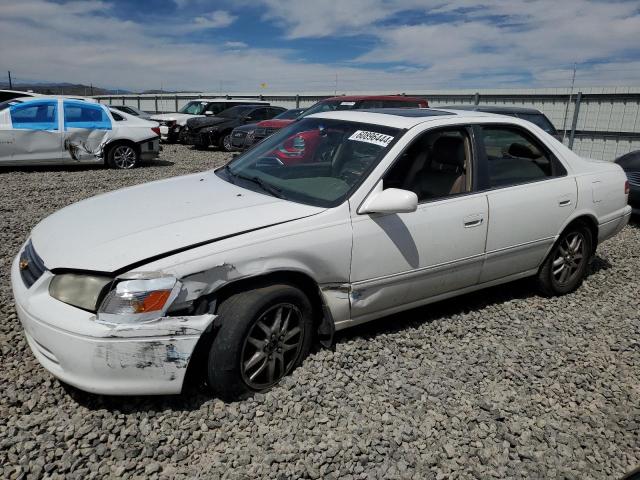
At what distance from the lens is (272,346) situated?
2.93 meters

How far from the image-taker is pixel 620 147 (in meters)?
12.8

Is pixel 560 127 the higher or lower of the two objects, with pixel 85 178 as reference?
higher

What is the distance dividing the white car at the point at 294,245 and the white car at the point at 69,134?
7585mm

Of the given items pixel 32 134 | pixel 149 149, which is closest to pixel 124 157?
pixel 149 149

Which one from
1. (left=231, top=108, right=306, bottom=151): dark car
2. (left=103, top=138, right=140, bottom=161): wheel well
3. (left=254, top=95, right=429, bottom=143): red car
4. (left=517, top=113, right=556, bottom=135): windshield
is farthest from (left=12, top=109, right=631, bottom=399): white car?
(left=231, top=108, right=306, bottom=151): dark car

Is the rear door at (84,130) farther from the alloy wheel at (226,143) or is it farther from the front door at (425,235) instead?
the front door at (425,235)

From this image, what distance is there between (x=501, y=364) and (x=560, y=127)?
494 inches

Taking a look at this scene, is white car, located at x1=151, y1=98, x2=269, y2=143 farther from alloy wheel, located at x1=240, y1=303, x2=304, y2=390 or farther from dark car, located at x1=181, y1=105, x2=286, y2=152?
alloy wheel, located at x1=240, y1=303, x2=304, y2=390

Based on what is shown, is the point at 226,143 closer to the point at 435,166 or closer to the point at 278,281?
the point at 435,166

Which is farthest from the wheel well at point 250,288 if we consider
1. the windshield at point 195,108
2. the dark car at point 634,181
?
the windshield at point 195,108

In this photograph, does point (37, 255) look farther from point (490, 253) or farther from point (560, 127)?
point (560, 127)

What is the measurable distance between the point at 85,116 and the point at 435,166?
9.10 meters

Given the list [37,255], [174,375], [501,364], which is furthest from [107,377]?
[501,364]

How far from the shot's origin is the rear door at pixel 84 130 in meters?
10.3
